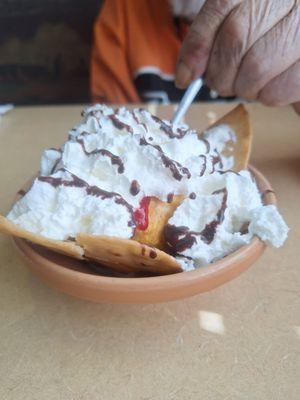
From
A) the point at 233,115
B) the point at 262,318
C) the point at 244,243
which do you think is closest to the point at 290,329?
the point at 262,318

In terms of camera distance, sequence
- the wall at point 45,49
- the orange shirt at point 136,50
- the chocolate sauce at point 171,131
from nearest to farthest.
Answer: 1. the chocolate sauce at point 171,131
2. the orange shirt at point 136,50
3. the wall at point 45,49

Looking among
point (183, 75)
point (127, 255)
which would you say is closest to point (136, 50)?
point (183, 75)

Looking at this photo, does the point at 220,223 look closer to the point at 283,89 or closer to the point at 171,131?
the point at 171,131

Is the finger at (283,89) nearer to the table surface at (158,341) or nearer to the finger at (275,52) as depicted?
the finger at (275,52)

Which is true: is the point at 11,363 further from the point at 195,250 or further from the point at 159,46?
the point at 159,46

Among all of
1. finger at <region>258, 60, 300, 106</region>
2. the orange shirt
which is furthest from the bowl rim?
the orange shirt

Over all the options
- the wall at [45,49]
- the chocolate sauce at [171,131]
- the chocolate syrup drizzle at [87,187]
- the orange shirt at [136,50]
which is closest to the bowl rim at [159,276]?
the chocolate syrup drizzle at [87,187]
